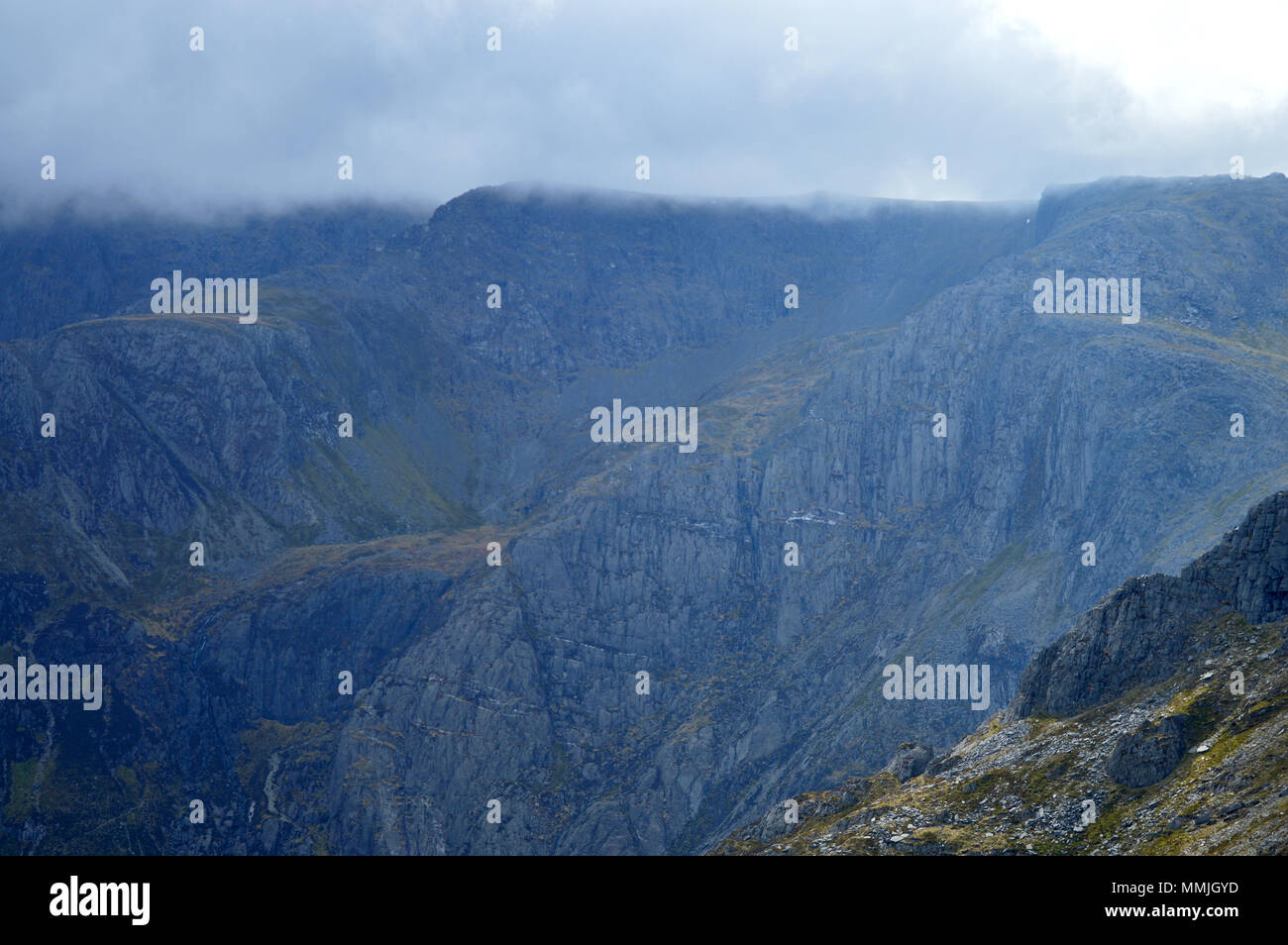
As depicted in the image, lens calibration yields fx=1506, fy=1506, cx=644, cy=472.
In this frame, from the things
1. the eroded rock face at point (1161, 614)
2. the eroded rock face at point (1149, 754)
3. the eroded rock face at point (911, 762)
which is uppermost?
the eroded rock face at point (1161, 614)

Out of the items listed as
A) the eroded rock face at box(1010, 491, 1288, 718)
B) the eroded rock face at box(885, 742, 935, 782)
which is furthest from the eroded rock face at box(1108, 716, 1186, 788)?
the eroded rock face at box(885, 742, 935, 782)

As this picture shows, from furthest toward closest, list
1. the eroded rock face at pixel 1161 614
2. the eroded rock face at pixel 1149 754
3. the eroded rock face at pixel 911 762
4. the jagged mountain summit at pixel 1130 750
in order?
the eroded rock face at pixel 911 762 < the eroded rock face at pixel 1161 614 < the eroded rock face at pixel 1149 754 < the jagged mountain summit at pixel 1130 750

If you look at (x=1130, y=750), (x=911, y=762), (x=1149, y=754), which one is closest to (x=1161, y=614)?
(x=1130, y=750)

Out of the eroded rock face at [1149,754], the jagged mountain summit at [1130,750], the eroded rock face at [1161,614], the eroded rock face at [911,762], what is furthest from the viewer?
the eroded rock face at [911,762]

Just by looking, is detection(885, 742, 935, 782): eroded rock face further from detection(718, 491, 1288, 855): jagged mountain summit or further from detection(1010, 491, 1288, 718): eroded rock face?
detection(1010, 491, 1288, 718): eroded rock face

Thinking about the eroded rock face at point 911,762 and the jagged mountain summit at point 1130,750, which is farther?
the eroded rock face at point 911,762

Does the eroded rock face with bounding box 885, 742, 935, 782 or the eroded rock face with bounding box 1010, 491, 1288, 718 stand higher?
the eroded rock face with bounding box 1010, 491, 1288, 718

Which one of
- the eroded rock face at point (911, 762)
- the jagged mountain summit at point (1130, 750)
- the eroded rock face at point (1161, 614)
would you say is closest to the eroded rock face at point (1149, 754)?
the jagged mountain summit at point (1130, 750)

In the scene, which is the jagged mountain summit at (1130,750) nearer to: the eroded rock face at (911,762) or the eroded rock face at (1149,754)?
the eroded rock face at (1149,754)

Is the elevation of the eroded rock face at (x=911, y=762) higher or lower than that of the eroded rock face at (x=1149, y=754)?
lower
